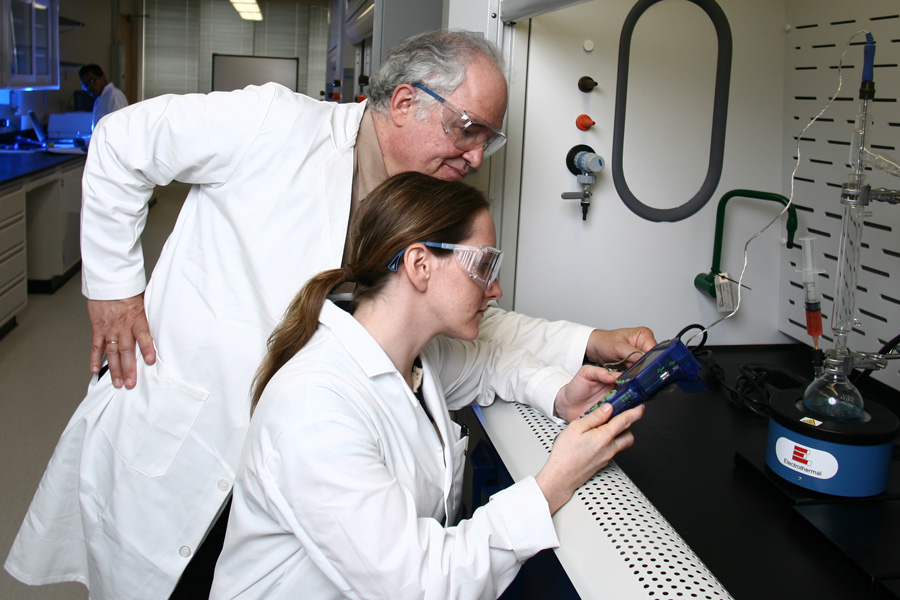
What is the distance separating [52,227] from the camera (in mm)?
5195

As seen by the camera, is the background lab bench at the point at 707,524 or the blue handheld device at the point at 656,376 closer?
the background lab bench at the point at 707,524

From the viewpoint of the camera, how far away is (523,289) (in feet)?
5.52

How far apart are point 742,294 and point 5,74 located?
5470 millimetres

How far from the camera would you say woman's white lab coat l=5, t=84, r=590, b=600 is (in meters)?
1.37

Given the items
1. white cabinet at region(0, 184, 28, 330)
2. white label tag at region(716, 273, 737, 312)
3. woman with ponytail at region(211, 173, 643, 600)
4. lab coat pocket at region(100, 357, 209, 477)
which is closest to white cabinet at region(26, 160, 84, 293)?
white cabinet at region(0, 184, 28, 330)

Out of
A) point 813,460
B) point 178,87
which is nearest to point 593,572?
point 813,460

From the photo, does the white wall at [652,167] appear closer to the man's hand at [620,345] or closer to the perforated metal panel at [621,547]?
the man's hand at [620,345]

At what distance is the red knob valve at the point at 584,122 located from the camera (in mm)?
1578

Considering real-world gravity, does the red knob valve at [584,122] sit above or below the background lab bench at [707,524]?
above

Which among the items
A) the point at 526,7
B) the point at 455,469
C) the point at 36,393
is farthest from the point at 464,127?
the point at 36,393

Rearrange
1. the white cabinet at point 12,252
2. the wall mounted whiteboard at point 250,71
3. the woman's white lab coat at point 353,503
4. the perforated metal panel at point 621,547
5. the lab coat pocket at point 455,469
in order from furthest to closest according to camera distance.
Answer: the wall mounted whiteboard at point 250,71
the white cabinet at point 12,252
the lab coat pocket at point 455,469
the woman's white lab coat at point 353,503
the perforated metal panel at point 621,547

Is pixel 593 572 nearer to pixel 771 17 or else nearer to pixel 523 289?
pixel 523 289

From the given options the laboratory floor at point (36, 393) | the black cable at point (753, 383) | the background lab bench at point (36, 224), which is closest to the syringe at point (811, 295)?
the black cable at point (753, 383)

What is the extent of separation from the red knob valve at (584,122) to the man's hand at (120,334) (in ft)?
3.34
